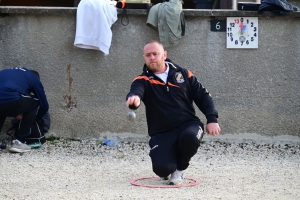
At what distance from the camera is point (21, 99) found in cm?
870

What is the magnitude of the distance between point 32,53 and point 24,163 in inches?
76.6

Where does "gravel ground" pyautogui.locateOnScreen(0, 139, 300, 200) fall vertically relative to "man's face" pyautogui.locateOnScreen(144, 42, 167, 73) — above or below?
below

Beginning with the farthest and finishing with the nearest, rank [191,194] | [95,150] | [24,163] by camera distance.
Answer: [95,150] < [24,163] < [191,194]

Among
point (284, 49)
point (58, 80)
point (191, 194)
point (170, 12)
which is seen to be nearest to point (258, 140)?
point (284, 49)

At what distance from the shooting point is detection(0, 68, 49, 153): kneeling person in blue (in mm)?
8656

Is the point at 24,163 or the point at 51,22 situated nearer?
the point at 24,163

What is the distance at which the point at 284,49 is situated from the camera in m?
9.41

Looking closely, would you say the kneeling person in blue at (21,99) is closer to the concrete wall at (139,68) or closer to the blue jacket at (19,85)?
the blue jacket at (19,85)

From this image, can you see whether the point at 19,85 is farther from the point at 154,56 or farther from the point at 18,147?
the point at 154,56

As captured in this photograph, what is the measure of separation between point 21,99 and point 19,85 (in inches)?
7.5

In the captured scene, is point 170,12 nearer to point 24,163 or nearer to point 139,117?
point 139,117

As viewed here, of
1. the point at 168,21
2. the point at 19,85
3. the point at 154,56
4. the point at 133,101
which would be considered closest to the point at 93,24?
the point at 168,21

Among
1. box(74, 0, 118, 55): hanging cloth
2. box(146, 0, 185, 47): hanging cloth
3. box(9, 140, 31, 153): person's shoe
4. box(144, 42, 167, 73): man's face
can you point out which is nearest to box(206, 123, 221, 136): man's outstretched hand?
box(144, 42, 167, 73): man's face

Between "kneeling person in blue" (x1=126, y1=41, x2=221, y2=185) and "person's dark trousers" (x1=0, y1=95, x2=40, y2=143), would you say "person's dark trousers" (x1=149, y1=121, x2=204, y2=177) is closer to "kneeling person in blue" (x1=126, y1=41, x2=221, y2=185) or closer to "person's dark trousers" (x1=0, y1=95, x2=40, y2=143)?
"kneeling person in blue" (x1=126, y1=41, x2=221, y2=185)
